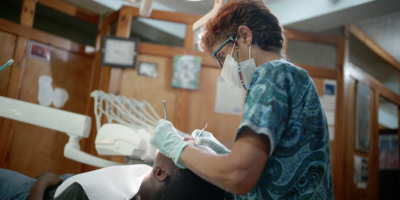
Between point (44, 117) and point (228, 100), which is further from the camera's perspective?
point (228, 100)

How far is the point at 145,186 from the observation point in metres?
1.11

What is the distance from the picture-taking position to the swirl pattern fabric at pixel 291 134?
2.55ft

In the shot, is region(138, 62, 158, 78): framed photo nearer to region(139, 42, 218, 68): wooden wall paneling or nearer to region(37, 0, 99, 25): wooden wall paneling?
region(139, 42, 218, 68): wooden wall paneling

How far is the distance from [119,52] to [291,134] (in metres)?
2.33

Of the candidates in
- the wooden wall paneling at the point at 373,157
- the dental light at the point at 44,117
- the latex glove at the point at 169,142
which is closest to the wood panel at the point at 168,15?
the dental light at the point at 44,117

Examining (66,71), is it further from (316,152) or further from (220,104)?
(316,152)

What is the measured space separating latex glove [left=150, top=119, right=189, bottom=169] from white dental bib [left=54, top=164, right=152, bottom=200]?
28cm

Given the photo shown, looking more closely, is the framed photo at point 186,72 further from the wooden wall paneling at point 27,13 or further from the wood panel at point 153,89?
the wooden wall paneling at point 27,13

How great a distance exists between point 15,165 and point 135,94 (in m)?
1.15

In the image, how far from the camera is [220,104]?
2836 mm

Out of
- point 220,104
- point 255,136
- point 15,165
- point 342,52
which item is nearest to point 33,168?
point 15,165

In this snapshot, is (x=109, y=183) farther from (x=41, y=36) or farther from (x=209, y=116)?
(x=41, y=36)

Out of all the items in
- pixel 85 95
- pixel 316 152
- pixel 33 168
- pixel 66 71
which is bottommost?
pixel 33 168

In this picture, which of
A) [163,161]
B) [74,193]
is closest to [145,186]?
[163,161]
